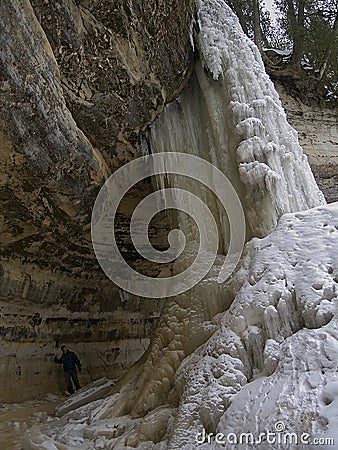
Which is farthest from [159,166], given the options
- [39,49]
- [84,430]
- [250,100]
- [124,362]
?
[124,362]

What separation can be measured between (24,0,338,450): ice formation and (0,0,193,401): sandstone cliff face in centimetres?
70

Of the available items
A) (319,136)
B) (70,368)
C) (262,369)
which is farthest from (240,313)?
(319,136)

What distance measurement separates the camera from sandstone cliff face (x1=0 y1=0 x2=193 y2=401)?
472 centimetres

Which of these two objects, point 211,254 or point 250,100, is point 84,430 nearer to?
point 211,254

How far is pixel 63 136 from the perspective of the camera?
516cm

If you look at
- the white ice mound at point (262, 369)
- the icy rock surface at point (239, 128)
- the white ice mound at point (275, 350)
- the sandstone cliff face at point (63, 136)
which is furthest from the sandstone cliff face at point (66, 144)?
the white ice mound at point (275, 350)

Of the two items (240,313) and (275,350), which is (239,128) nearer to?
(240,313)

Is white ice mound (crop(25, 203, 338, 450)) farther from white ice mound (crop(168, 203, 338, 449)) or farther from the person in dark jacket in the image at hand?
the person in dark jacket

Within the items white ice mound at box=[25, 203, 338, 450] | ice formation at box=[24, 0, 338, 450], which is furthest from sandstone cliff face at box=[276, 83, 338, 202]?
white ice mound at box=[25, 203, 338, 450]

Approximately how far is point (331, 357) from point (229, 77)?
4.42 metres

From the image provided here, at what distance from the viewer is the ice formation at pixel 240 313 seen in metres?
3.27

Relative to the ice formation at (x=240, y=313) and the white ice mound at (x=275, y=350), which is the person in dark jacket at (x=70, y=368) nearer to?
the ice formation at (x=240, y=313)

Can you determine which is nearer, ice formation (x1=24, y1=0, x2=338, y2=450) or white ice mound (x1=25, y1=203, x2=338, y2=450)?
white ice mound (x1=25, y1=203, x2=338, y2=450)

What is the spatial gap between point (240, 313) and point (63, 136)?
2809 mm
